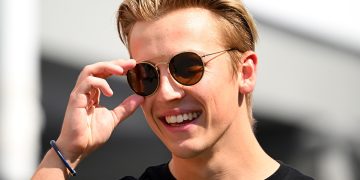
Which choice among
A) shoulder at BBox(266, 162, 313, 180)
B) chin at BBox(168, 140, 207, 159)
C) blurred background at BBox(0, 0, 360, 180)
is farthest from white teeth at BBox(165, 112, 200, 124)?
blurred background at BBox(0, 0, 360, 180)

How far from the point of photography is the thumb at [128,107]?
3.37 m

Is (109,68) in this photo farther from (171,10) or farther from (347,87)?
(347,87)

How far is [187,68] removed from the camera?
324 cm

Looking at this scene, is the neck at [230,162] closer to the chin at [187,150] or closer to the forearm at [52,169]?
the chin at [187,150]

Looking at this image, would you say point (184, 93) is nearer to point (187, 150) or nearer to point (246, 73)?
point (187, 150)

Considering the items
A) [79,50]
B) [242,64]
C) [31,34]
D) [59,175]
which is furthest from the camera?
[79,50]

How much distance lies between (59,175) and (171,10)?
92cm

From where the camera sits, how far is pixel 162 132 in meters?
3.31

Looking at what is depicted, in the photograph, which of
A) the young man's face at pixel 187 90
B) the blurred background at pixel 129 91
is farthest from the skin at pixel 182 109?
the blurred background at pixel 129 91

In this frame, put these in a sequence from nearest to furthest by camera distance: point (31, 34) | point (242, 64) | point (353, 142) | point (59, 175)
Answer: point (59, 175) < point (242, 64) < point (31, 34) < point (353, 142)

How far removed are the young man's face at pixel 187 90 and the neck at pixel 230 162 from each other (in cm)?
6

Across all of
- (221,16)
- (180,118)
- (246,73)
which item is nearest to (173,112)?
(180,118)

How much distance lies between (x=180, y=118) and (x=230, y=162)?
1.17 ft

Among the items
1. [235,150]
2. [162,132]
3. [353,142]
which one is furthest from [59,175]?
[353,142]
